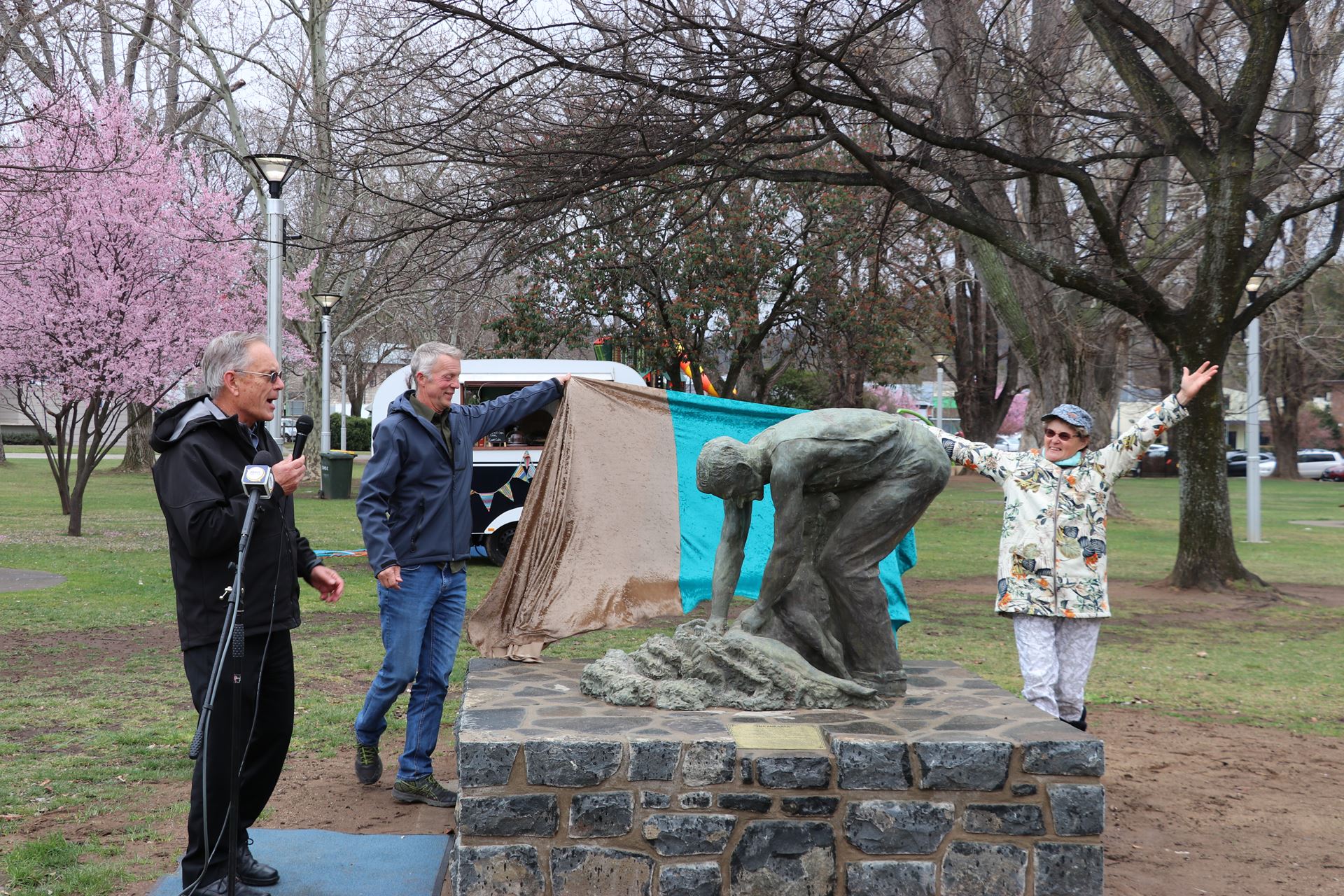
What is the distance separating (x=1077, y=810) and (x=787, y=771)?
3.60 ft

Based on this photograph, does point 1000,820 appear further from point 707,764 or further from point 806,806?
point 707,764

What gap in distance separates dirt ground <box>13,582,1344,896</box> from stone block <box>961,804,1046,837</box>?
56 centimetres

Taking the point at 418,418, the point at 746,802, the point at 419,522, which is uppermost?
the point at 418,418

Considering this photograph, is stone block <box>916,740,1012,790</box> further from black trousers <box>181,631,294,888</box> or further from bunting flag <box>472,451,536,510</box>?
bunting flag <box>472,451,536,510</box>

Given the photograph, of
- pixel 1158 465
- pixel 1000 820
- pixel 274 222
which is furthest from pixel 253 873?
pixel 1158 465

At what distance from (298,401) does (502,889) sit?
217 feet

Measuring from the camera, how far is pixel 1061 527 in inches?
214

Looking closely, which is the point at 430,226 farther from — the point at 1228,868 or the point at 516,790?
the point at 1228,868

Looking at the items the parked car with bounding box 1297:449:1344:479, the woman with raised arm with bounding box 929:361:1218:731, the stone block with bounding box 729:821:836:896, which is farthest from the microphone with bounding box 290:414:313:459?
the parked car with bounding box 1297:449:1344:479

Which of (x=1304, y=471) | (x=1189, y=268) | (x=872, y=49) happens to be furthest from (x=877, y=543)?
(x=1304, y=471)

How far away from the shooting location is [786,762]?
165 inches

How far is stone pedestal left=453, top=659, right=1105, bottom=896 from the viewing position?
415 centimetres

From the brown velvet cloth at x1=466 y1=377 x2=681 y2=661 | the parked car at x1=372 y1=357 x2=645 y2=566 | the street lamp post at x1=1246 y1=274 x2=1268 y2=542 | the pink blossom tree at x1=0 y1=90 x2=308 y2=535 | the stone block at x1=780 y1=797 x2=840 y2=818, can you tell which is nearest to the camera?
the stone block at x1=780 y1=797 x2=840 y2=818

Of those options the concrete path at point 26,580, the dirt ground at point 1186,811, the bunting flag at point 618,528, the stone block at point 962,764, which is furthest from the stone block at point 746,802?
the concrete path at point 26,580
